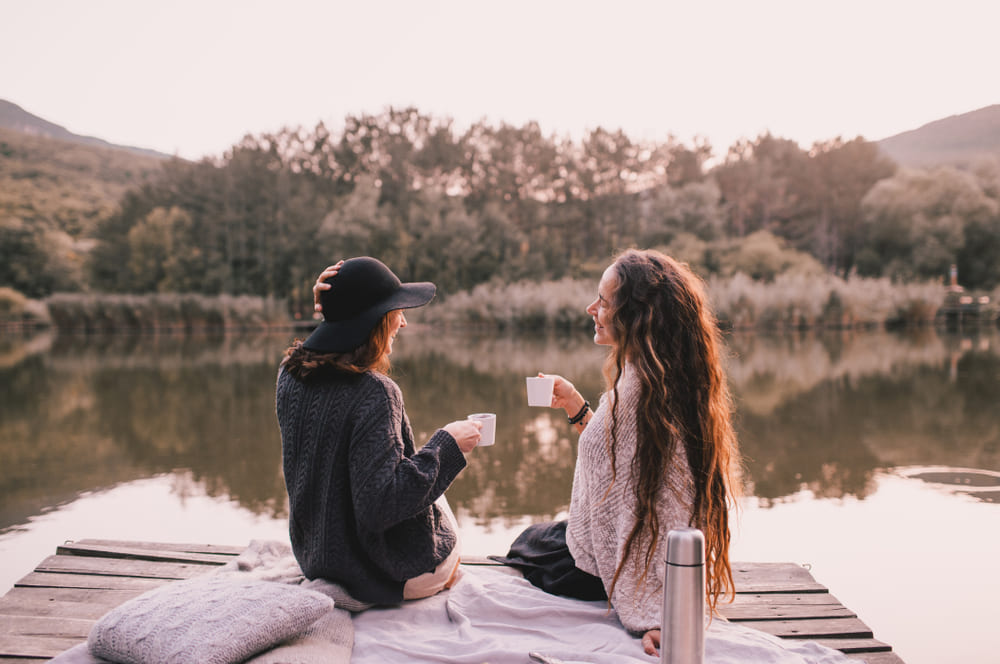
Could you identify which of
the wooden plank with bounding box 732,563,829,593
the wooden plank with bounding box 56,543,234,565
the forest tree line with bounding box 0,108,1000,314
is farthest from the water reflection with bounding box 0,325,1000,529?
the forest tree line with bounding box 0,108,1000,314

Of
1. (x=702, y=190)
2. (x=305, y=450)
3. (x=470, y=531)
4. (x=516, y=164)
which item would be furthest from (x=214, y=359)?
(x=702, y=190)

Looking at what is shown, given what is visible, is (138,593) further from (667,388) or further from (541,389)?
(667,388)

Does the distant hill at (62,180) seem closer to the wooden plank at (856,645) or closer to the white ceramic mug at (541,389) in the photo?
the white ceramic mug at (541,389)

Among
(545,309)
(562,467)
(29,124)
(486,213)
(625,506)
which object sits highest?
(29,124)

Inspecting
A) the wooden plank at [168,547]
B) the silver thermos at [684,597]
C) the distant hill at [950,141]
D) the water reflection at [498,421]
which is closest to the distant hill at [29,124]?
the distant hill at [950,141]

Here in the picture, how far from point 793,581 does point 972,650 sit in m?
0.82

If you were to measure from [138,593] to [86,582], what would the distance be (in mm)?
245

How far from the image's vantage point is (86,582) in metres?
2.62

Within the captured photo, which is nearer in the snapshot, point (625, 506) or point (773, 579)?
point (625, 506)

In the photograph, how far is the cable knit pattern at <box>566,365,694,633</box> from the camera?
6.52 ft

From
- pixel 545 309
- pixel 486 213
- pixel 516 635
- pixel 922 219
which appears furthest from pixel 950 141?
pixel 516 635

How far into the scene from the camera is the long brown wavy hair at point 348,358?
1.94 metres

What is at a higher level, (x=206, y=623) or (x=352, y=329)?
(x=352, y=329)

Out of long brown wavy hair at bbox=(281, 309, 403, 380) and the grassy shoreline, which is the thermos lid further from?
the grassy shoreline
